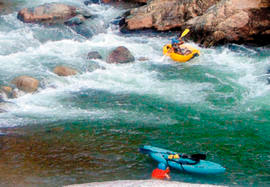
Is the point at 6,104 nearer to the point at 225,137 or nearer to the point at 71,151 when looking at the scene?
the point at 71,151

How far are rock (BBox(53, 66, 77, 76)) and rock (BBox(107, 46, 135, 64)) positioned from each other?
1544mm

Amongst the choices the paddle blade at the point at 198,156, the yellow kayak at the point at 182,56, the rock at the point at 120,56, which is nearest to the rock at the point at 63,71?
the rock at the point at 120,56

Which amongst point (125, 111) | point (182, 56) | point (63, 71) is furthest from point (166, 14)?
point (125, 111)

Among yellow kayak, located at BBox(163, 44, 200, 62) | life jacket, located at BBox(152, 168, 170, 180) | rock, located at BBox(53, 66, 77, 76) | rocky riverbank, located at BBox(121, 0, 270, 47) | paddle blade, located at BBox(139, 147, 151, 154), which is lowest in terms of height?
life jacket, located at BBox(152, 168, 170, 180)

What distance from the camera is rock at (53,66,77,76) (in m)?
11.4

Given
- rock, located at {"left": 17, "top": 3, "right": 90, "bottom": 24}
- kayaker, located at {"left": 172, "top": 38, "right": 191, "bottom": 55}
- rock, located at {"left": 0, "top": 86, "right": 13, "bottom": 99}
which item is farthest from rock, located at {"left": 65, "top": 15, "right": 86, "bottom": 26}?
rock, located at {"left": 0, "top": 86, "right": 13, "bottom": 99}

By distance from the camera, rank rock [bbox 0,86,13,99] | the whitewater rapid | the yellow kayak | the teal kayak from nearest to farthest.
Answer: the teal kayak → the whitewater rapid → rock [bbox 0,86,13,99] → the yellow kayak

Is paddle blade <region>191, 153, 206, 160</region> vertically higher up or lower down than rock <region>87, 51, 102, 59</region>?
lower down

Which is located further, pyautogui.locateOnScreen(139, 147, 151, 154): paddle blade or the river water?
pyautogui.locateOnScreen(139, 147, 151, 154): paddle blade

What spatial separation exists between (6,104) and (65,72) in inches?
97.4

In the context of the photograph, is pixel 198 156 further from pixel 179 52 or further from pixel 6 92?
pixel 179 52

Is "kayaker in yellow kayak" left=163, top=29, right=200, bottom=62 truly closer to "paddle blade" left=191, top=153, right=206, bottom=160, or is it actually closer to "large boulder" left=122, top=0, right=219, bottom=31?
"large boulder" left=122, top=0, right=219, bottom=31

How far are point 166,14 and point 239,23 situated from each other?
319cm

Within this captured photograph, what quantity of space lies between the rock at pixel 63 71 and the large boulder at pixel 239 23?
17.0 feet
